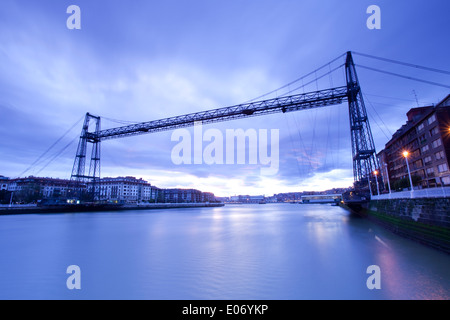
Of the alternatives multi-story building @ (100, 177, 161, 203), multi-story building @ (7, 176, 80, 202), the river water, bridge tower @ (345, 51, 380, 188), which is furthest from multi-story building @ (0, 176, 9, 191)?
bridge tower @ (345, 51, 380, 188)

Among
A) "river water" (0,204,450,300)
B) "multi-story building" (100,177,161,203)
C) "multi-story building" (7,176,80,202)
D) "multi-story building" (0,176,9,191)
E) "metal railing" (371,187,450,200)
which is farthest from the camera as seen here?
"multi-story building" (100,177,161,203)

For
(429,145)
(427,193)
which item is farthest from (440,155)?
(427,193)

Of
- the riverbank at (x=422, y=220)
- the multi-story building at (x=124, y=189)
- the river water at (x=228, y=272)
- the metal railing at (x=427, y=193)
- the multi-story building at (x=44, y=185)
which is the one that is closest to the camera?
the river water at (x=228, y=272)

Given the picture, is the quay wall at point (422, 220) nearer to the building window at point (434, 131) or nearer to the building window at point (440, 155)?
the building window at point (440, 155)

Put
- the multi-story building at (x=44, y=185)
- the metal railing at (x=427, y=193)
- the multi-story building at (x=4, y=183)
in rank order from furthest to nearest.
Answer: the multi-story building at (x=4, y=183)
the multi-story building at (x=44, y=185)
the metal railing at (x=427, y=193)

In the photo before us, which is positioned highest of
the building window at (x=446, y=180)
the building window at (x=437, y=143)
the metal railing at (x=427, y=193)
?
the building window at (x=437, y=143)

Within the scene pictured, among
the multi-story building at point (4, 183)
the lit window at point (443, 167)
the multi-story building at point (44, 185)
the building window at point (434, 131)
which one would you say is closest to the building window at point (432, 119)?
the building window at point (434, 131)

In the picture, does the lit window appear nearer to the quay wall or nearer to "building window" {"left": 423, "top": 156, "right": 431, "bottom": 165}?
"building window" {"left": 423, "top": 156, "right": 431, "bottom": 165}

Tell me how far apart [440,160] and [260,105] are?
22.7 meters

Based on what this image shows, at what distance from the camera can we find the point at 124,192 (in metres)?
85.4

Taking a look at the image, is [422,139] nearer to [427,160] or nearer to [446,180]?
[427,160]

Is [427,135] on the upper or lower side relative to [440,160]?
upper
